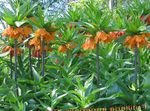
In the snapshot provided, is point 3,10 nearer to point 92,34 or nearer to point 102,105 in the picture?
point 92,34

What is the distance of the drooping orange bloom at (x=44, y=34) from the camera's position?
11.3 feet

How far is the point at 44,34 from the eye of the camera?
3.46 m

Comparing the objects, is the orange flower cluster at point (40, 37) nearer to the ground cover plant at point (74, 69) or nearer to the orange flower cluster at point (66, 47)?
the ground cover plant at point (74, 69)

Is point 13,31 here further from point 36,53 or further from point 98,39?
point 36,53

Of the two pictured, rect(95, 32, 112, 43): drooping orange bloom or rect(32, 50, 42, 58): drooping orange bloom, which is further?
rect(32, 50, 42, 58): drooping orange bloom

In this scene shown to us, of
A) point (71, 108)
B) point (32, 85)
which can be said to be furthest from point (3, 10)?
point (71, 108)

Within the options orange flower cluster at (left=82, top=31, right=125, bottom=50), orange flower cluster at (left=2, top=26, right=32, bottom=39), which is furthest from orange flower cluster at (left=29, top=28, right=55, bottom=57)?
orange flower cluster at (left=82, top=31, right=125, bottom=50)

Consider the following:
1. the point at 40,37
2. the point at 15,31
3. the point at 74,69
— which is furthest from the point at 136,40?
the point at 15,31

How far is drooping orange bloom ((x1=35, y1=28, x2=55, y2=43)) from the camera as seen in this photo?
3.44 meters

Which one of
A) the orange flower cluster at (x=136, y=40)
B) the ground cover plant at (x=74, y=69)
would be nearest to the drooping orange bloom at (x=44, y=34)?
the ground cover plant at (x=74, y=69)

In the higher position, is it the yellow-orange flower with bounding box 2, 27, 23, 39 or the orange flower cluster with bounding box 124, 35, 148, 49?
the yellow-orange flower with bounding box 2, 27, 23, 39

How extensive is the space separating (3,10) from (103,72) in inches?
45.8

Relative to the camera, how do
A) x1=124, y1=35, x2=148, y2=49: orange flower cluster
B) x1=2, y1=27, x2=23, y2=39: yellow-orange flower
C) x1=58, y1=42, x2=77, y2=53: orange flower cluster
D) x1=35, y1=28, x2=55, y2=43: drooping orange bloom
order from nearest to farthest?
1. x1=124, y1=35, x2=148, y2=49: orange flower cluster
2. x1=2, y1=27, x2=23, y2=39: yellow-orange flower
3. x1=35, y1=28, x2=55, y2=43: drooping orange bloom
4. x1=58, y1=42, x2=77, y2=53: orange flower cluster

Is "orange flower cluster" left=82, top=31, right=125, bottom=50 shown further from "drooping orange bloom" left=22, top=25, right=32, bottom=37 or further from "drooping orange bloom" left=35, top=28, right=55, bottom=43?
"drooping orange bloom" left=22, top=25, right=32, bottom=37
